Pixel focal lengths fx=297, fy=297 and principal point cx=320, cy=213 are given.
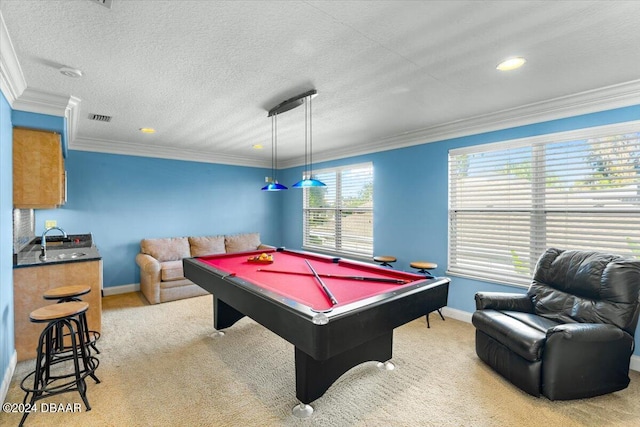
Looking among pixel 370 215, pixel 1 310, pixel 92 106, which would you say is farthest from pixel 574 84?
pixel 1 310

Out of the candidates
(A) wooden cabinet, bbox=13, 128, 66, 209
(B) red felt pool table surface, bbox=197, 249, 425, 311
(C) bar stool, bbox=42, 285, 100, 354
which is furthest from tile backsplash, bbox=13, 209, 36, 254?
(B) red felt pool table surface, bbox=197, 249, 425, 311

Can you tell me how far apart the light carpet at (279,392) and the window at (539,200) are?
1.10m

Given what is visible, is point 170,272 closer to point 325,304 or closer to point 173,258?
point 173,258

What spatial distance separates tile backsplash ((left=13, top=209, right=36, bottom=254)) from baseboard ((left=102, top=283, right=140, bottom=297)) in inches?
51.2

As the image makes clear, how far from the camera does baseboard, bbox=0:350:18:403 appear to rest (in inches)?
87.5

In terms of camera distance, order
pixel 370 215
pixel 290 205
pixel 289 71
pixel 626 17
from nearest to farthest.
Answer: pixel 626 17 → pixel 289 71 → pixel 370 215 → pixel 290 205

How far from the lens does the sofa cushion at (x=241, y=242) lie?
5930 millimetres

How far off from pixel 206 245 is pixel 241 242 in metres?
0.70

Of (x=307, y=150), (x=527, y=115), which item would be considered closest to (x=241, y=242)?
(x=307, y=150)

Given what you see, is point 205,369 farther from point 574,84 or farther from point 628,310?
point 574,84

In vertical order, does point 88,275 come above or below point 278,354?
above

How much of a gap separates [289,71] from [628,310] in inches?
129

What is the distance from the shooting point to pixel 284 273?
111 inches

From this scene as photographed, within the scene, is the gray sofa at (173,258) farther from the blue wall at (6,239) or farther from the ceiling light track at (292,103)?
the ceiling light track at (292,103)
